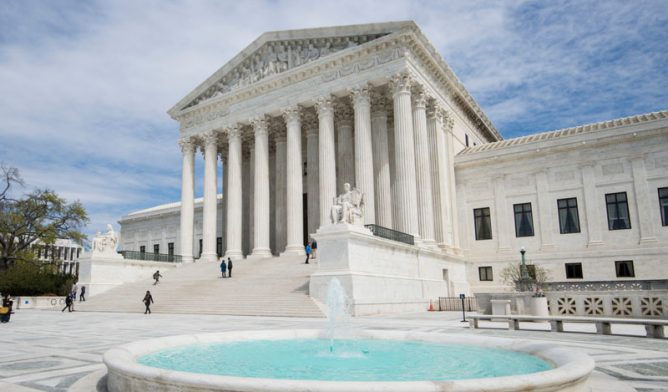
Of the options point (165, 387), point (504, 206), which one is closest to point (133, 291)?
point (504, 206)

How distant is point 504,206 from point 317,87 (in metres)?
16.9

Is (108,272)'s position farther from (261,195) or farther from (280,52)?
(280,52)

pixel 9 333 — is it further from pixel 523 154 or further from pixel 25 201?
pixel 25 201

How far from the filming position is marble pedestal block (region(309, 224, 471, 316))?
918 inches

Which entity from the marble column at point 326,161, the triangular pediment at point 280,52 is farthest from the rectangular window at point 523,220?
the triangular pediment at point 280,52

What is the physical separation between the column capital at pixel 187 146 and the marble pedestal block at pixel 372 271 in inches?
946

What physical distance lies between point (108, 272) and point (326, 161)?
18178 mm

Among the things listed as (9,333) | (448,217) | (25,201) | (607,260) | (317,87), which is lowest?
(9,333)

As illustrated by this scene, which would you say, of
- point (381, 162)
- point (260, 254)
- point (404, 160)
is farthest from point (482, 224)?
point (260, 254)

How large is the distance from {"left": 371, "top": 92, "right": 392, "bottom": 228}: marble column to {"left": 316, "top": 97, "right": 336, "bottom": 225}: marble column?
11.9 feet

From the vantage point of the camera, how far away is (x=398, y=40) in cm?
3241

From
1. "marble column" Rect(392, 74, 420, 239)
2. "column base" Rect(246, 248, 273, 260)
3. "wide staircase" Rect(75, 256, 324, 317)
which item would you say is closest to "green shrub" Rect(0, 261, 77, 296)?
"wide staircase" Rect(75, 256, 324, 317)

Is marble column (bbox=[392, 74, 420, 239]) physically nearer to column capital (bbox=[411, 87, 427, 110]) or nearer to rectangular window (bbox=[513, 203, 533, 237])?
column capital (bbox=[411, 87, 427, 110])

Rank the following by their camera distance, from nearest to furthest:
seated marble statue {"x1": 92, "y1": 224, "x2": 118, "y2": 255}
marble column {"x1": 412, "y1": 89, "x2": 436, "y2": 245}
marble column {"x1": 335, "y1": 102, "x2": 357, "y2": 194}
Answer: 1. marble column {"x1": 412, "y1": 89, "x2": 436, "y2": 245}
2. seated marble statue {"x1": 92, "y1": 224, "x2": 118, "y2": 255}
3. marble column {"x1": 335, "y1": 102, "x2": 357, "y2": 194}
